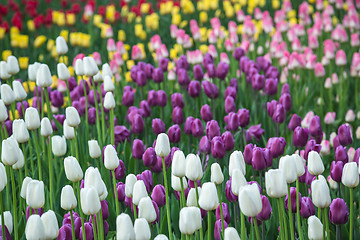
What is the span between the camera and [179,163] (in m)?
2.07

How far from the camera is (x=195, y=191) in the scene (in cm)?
215

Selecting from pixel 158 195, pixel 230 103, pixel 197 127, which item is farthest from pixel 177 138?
pixel 158 195

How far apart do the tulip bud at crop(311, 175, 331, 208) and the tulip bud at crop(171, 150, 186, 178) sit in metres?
0.45

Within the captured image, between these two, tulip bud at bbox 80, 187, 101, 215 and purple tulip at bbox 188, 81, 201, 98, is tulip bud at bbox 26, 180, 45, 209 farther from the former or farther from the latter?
purple tulip at bbox 188, 81, 201, 98

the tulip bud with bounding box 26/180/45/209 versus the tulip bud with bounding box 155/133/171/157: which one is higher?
the tulip bud with bounding box 155/133/171/157

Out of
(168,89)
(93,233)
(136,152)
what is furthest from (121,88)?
(93,233)

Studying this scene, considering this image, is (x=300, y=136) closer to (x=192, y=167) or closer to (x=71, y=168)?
(x=192, y=167)

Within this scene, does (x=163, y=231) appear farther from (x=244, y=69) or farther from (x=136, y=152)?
(x=244, y=69)

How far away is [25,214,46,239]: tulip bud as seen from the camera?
1756mm

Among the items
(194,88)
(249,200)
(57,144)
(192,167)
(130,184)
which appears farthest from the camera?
(194,88)

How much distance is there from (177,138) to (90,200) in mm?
1264

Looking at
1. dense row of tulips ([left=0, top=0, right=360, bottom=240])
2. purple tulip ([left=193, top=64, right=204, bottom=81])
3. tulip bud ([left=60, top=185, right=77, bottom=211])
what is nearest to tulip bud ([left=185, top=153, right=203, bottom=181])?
dense row of tulips ([left=0, top=0, right=360, bottom=240])

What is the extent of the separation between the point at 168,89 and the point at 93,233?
2484 mm

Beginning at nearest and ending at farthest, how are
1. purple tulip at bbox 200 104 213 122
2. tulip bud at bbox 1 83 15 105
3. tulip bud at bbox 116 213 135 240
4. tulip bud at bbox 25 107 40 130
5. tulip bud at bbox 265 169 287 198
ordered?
tulip bud at bbox 116 213 135 240 < tulip bud at bbox 265 169 287 198 < tulip bud at bbox 25 107 40 130 < tulip bud at bbox 1 83 15 105 < purple tulip at bbox 200 104 213 122
